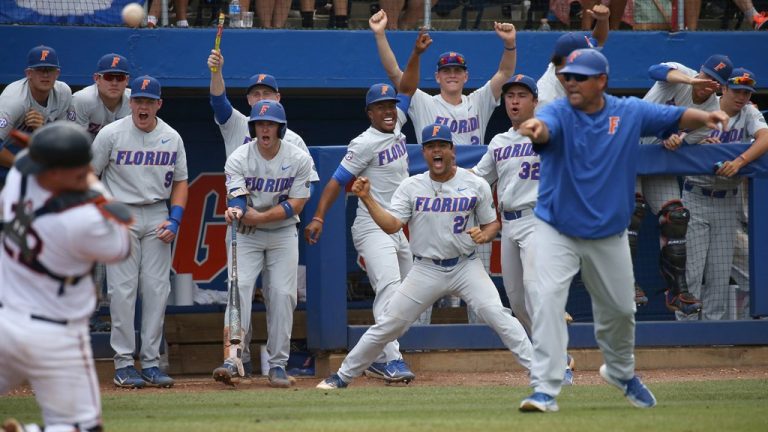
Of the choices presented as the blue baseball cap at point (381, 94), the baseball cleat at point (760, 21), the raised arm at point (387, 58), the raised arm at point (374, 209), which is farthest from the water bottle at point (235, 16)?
the baseball cleat at point (760, 21)

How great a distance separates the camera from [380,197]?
9102 millimetres

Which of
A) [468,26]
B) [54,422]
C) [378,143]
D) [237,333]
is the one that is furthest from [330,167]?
[54,422]

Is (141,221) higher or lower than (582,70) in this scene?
lower

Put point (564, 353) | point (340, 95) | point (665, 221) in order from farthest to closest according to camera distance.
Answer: point (340, 95), point (665, 221), point (564, 353)

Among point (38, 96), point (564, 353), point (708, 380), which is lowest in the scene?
point (708, 380)

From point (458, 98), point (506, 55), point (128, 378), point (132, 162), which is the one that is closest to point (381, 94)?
point (458, 98)

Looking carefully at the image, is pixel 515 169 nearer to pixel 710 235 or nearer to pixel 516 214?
pixel 516 214

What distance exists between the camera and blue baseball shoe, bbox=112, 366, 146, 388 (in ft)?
28.6

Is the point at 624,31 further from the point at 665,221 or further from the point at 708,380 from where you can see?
the point at 708,380

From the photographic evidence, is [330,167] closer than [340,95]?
Yes

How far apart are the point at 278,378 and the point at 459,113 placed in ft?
8.42

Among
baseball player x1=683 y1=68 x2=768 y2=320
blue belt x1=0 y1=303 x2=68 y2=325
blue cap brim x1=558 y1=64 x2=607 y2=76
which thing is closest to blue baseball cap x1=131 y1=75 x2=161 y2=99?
blue cap brim x1=558 y1=64 x2=607 y2=76

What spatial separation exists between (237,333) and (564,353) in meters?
3.22

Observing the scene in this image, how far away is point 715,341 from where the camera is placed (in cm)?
974
